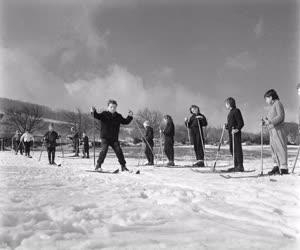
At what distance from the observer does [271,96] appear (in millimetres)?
8227

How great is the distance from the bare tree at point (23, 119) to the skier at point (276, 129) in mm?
85107

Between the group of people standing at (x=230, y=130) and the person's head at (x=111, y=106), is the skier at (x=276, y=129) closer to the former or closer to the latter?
the group of people standing at (x=230, y=130)

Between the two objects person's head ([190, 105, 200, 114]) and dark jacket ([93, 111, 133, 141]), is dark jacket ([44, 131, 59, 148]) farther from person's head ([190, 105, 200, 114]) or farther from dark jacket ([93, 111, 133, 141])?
person's head ([190, 105, 200, 114])

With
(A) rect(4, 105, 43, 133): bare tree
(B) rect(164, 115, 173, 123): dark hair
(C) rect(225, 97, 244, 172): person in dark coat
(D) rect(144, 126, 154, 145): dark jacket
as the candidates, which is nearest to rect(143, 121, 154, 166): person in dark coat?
(D) rect(144, 126, 154, 145): dark jacket

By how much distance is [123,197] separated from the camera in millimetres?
4246

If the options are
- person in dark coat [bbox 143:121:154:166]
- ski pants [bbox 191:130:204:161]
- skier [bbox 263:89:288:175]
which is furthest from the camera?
person in dark coat [bbox 143:121:154:166]

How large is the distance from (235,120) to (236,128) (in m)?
0.24

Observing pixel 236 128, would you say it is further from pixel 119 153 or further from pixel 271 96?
pixel 119 153

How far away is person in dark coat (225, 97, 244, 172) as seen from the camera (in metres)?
9.05

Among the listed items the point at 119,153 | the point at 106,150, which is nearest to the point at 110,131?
the point at 106,150

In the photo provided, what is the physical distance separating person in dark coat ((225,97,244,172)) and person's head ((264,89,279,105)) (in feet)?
3.81

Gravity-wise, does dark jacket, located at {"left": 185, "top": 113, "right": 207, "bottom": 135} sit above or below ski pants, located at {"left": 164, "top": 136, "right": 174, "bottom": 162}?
above

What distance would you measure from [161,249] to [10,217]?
1.50 metres

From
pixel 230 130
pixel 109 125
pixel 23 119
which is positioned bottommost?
pixel 230 130
